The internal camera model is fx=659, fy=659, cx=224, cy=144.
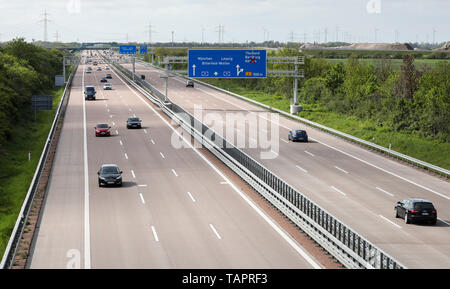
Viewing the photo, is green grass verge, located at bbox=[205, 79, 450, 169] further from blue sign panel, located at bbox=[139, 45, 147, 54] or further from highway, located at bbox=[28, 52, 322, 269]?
blue sign panel, located at bbox=[139, 45, 147, 54]

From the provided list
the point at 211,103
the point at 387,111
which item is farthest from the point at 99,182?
the point at 211,103

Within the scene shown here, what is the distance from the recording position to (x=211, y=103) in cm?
9506

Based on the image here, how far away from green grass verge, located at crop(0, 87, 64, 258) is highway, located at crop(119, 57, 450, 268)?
53.3ft

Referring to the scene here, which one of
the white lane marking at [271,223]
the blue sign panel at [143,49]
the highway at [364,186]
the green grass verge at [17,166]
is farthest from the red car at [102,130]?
the blue sign panel at [143,49]

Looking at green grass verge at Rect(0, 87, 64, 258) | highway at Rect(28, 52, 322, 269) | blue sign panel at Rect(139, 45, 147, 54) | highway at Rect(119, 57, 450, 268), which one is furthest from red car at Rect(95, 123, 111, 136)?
blue sign panel at Rect(139, 45, 147, 54)

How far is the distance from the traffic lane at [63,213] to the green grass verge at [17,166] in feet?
5.72

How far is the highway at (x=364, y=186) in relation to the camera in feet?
92.9

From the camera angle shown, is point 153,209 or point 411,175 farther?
point 411,175

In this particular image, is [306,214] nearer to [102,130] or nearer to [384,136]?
[102,130]

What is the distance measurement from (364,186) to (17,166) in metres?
26.0

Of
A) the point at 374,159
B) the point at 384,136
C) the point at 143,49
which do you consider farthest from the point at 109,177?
the point at 143,49

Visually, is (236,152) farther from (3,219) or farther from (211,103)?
(211,103)
